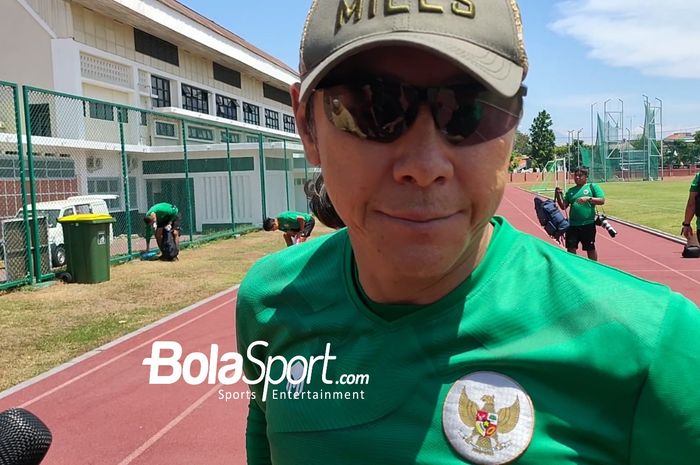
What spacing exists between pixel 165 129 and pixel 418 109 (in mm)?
27709

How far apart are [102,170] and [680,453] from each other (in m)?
19.2

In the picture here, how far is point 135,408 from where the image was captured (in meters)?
5.22

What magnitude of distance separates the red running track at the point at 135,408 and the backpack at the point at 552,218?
582 centimetres

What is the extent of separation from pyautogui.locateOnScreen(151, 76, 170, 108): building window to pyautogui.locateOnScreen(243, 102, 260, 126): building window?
9396mm

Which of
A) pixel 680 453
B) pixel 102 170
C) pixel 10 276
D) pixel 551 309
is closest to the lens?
pixel 680 453

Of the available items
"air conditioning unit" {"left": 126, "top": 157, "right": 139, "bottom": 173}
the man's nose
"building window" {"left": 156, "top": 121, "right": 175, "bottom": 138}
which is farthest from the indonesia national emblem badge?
"building window" {"left": 156, "top": 121, "right": 175, "bottom": 138}

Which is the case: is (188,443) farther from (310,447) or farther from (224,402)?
(310,447)

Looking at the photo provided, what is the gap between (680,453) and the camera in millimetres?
1056

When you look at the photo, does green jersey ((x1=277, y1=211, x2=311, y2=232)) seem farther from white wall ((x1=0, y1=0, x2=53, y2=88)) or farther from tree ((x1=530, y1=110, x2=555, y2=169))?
tree ((x1=530, y1=110, x2=555, y2=169))

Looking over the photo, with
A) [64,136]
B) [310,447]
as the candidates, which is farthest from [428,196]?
[64,136]

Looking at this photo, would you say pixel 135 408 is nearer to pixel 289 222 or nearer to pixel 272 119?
pixel 289 222

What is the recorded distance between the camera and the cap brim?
40.7 inches

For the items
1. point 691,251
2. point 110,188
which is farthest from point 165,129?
point 691,251

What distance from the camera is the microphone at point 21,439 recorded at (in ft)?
4.26
